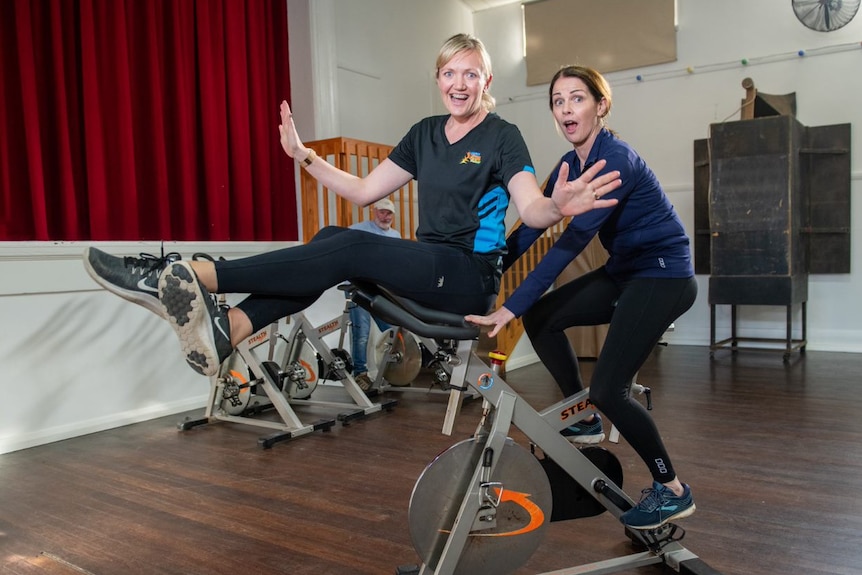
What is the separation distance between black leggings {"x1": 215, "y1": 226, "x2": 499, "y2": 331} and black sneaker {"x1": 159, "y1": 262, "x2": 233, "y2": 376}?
0.19 feet

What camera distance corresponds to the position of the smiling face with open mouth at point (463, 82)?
1.71 metres

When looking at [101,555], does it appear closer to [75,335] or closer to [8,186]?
[75,335]

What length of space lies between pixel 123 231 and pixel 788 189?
4.98 meters

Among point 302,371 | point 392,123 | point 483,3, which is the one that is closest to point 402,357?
point 302,371

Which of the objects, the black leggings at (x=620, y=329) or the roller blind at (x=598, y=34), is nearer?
the black leggings at (x=620, y=329)

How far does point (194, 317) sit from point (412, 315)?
1.64 feet

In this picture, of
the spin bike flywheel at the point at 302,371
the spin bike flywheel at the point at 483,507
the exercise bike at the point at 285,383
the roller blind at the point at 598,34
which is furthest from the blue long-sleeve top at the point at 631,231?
the roller blind at the point at 598,34

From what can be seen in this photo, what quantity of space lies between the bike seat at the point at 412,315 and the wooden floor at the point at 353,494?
92 centimetres

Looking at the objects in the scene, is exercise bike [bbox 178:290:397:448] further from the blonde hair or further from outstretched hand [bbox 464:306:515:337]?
the blonde hair

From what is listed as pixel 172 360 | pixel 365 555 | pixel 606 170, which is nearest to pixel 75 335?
pixel 172 360

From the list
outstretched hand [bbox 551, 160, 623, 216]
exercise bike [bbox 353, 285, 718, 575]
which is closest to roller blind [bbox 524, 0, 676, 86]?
exercise bike [bbox 353, 285, 718, 575]

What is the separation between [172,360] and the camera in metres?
4.46

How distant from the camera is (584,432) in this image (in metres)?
2.14

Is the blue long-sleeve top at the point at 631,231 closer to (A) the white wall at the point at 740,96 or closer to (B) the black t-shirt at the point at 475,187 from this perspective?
(B) the black t-shirt at the point at 475,187
